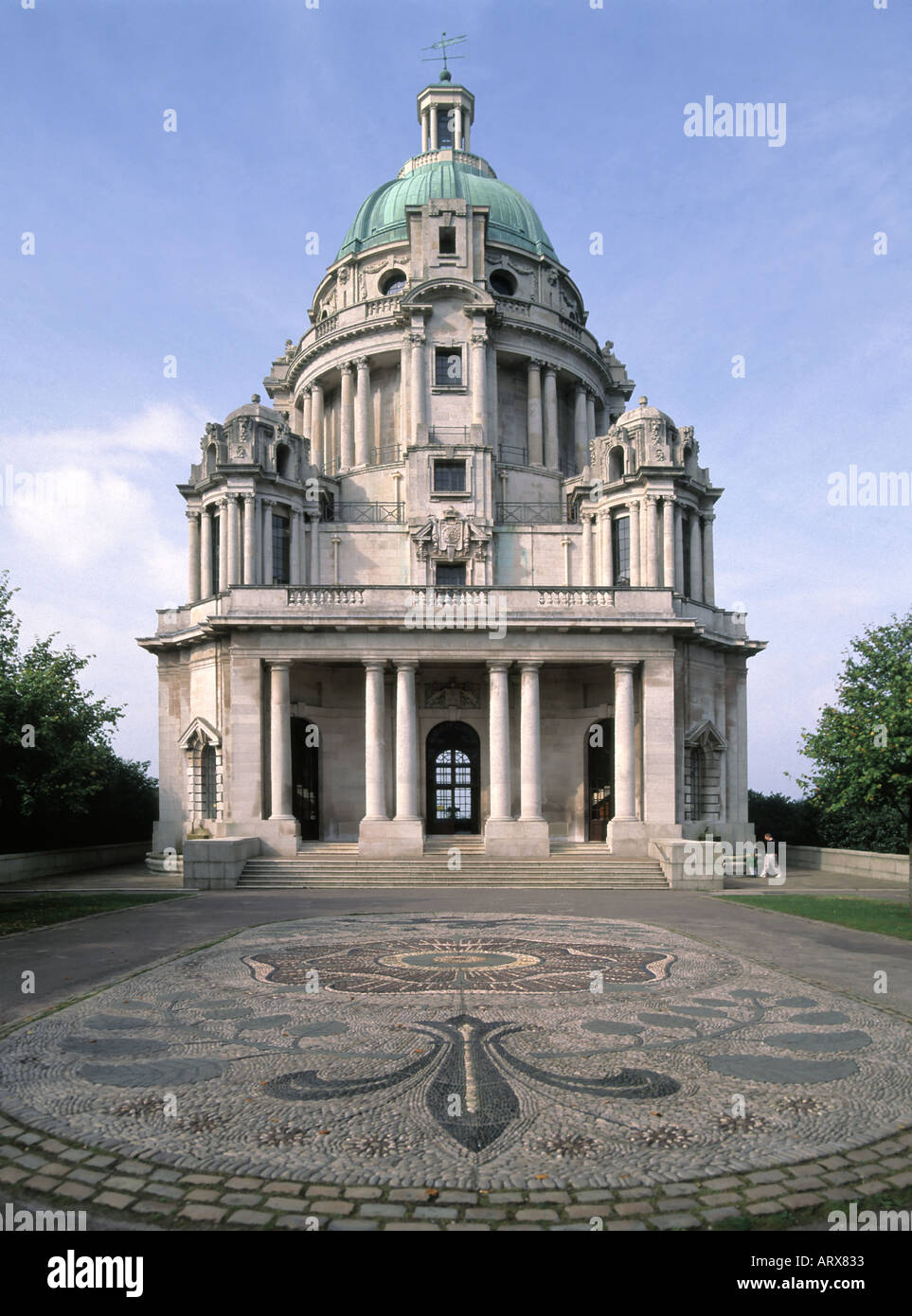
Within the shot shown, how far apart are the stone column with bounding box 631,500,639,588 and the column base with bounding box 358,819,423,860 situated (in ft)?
54.1

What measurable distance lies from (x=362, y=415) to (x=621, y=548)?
1644cm

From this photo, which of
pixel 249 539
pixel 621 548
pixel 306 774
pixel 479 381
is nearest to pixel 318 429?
pixel 479 381

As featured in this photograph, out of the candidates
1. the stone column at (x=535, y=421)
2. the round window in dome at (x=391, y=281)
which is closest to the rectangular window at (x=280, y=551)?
the stone column at (x=535, y=421)

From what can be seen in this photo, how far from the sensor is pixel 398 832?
33.1 metres

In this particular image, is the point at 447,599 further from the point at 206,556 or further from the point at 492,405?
the point at 492,405

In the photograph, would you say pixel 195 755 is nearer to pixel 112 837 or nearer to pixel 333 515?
pixel 112 837

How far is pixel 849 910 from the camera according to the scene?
72.7 ft

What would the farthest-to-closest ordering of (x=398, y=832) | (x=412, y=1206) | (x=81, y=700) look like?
(x=398, y=832)
(x=81, y=700)
(x=412, y=1206)

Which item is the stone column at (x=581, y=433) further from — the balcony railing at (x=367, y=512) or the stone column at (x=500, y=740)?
the stone column at (x=500, y=740)

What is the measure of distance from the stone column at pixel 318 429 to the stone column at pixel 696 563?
68.6 feet

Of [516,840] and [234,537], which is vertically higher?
[234,537]

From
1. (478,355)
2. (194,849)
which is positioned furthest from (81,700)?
(478,355)
